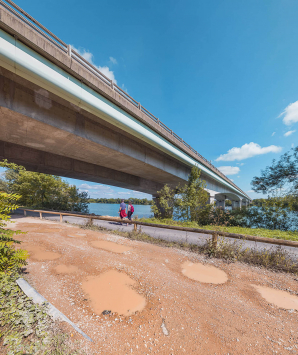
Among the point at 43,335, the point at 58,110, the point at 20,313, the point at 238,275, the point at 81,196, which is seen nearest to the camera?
the point at 43,335

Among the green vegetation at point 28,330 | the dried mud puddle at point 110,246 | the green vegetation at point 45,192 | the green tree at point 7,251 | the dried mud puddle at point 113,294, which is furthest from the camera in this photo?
the green vegetation at point 45,192

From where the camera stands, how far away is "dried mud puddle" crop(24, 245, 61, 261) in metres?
4.52

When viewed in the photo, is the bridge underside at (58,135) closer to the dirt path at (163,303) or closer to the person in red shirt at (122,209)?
the person in red shirt at (122,209)

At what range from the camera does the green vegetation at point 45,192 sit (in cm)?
2116

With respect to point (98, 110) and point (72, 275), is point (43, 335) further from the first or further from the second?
point (98, 110)

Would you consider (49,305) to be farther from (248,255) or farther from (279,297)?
(248,255)

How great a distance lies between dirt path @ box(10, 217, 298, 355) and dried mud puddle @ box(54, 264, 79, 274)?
22mm

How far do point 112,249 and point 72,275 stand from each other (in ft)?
6.17

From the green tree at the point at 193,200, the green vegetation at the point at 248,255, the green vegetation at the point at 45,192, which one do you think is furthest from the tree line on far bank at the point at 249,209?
the green vegetation at the point at 45,192

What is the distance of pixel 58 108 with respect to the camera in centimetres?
750

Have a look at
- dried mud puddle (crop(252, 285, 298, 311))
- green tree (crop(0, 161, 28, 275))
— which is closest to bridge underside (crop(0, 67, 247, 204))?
green tree (crop(0, 161, 28, 275))

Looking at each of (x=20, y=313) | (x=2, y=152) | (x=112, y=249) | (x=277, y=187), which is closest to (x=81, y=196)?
(x=2, y=152)

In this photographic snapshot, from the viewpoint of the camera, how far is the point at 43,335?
75.0 inches

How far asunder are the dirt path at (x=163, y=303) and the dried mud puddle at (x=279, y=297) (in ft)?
0.21
